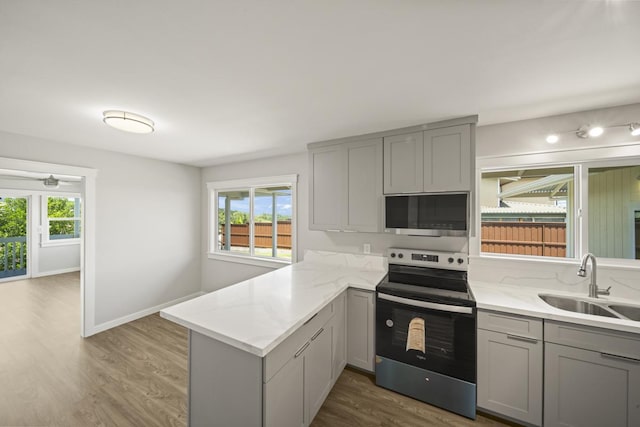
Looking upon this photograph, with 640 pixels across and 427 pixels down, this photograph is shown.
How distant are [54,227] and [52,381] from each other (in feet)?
20.0

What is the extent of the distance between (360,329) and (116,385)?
2262 mm

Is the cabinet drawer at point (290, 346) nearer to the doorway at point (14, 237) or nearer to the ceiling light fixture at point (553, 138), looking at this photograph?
the ceiling light fixture at point (553, 138)

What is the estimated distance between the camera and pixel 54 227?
6.14 meters

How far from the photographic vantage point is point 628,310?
1774 millimetres

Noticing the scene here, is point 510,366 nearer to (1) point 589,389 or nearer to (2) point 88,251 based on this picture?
(1) point 589,389

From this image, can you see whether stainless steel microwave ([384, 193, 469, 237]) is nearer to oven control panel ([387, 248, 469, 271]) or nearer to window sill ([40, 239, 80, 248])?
oven control panel ([387, 248, 469, 271])

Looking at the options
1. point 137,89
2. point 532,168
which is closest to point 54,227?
point 137,89

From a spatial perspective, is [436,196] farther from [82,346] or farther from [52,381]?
[82,346]

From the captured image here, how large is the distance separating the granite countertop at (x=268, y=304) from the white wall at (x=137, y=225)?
244 centimetres

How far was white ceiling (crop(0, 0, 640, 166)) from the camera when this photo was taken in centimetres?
101

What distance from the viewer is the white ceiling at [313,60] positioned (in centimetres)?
101

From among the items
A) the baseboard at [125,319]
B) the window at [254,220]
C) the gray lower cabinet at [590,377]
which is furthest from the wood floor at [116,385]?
the window at [254,220]

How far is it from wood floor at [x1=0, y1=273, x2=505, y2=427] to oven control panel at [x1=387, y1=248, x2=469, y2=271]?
116 centimetres

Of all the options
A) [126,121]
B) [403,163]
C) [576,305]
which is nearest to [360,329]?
[403,163]
